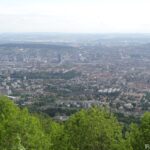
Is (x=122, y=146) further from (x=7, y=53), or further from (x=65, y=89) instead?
(x=7, y=53)

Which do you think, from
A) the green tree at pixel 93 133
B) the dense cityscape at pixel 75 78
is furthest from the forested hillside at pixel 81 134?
the dense cityscape at pixel 75 78

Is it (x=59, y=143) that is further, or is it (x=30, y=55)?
(x=30, y=55)

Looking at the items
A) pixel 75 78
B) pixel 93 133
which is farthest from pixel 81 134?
pixel 75 78

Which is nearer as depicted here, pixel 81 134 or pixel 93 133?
pixel 93 133

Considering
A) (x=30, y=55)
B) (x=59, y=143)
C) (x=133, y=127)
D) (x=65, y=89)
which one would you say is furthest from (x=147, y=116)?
(x=30, y=55)

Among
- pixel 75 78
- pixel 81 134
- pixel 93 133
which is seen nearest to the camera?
pixel 93 133

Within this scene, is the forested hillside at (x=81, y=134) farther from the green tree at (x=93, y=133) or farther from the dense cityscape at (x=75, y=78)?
the dense cityscape at (x=75, y=78)

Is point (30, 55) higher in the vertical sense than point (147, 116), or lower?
lower

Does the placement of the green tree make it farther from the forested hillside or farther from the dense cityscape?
the dense cityscape

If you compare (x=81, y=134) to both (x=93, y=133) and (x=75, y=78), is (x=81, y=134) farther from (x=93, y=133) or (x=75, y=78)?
(x=75, y=78)
